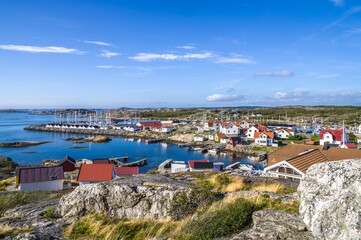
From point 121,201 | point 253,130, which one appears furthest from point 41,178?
point 253,130

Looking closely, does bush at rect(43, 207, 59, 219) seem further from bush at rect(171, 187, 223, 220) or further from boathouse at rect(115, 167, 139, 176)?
boathouse at rect(115, 167, 139, 176)

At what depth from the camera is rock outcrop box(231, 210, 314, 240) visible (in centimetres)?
507

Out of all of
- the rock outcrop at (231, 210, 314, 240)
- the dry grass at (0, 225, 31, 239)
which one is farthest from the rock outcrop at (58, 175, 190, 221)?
the rock outcrop at (231, 210, 314, 240)

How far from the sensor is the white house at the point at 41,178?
25.1m

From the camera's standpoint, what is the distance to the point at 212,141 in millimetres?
78750

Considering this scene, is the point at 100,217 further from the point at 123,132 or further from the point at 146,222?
the point at 123,132

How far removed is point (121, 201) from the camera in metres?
8.15

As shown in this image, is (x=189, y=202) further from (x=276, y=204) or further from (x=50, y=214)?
(x=50, y=214)

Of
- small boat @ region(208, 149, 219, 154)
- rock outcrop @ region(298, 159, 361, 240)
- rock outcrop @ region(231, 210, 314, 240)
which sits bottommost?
small boat @ region(208, 149, 219, 154)

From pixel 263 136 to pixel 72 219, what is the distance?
64.9 metres

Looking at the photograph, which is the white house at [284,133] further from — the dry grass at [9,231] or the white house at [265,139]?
the dry grass at [9,231]

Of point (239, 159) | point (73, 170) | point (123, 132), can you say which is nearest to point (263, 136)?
point (239, 159)

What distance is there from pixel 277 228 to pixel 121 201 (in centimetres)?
434

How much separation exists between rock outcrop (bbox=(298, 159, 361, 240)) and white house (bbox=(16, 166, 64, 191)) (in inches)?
968
